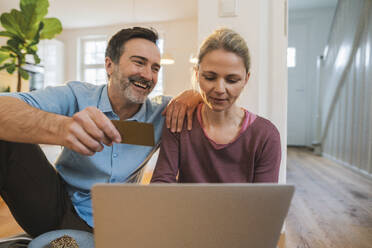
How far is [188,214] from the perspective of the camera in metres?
0.47

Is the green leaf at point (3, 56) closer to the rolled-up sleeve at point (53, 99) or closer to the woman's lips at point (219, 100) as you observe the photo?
the rolled-up sleeve at point (53, 99)

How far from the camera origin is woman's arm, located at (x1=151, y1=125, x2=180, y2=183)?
3.11 ft

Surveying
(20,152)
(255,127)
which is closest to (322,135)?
(255,127)

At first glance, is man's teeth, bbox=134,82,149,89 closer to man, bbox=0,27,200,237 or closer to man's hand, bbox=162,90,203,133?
man, bbox=0,27,200,237

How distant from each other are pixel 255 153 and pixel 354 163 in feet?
10.4

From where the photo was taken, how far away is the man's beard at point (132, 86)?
3.90 ft

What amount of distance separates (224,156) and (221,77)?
0.93ft

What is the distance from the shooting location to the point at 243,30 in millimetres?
1421

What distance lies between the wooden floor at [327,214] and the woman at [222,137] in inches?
30.8

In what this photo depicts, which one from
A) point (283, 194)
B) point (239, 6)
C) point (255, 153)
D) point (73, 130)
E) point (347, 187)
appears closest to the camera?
point (283, 194)

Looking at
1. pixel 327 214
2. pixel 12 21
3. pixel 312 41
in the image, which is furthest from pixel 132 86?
pixel 312 41

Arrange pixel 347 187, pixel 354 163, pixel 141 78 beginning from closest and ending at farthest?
pixel 141 78
pixel 347 187
pixel 354 163

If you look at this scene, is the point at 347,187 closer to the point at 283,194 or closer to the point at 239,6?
the point at 239,6

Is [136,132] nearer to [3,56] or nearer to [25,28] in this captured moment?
[25,28]
